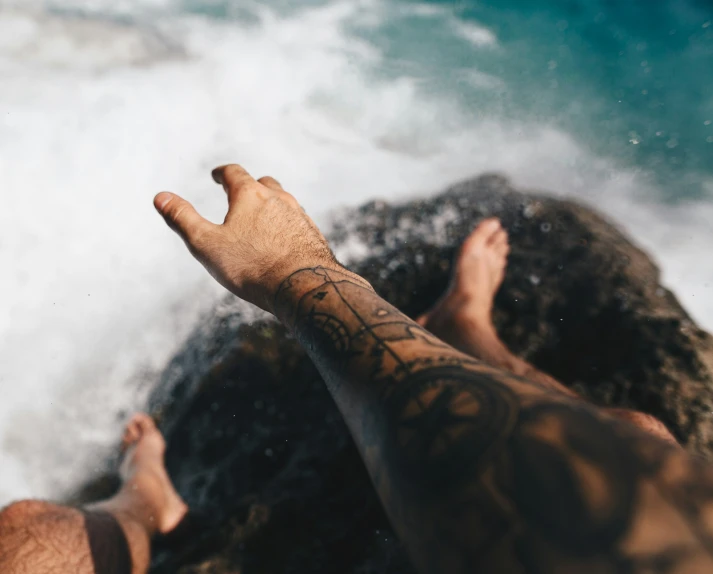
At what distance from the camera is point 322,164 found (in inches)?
144

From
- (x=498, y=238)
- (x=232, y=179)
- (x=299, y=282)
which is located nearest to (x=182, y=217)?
(x=232, y=179)

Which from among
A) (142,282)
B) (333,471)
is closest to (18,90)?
(142,282)

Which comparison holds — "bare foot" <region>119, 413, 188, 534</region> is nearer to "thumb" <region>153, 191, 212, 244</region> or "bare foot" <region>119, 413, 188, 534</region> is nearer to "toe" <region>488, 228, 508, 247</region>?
"thumb" <region>153, 191, 212, 244</region>

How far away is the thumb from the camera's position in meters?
1.47

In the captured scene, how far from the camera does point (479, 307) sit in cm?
231

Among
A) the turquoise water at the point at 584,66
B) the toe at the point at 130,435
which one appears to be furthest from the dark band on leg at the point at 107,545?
the turquoise water at the point at 584,66

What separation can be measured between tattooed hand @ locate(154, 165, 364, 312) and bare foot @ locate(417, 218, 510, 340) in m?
1.01

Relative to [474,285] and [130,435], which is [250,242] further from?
[130,435]

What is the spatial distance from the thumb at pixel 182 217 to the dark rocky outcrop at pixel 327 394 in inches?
41.6

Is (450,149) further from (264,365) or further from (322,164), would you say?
(264,365)

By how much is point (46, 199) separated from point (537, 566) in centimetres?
389

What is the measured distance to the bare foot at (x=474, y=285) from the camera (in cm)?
228

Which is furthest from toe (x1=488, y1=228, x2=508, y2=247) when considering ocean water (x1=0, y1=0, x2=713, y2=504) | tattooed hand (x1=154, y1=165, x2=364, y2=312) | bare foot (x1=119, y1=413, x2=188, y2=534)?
bare foot (x1=119, y1=413, x2=188, y2=534)

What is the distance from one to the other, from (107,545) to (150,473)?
582 millimetres
